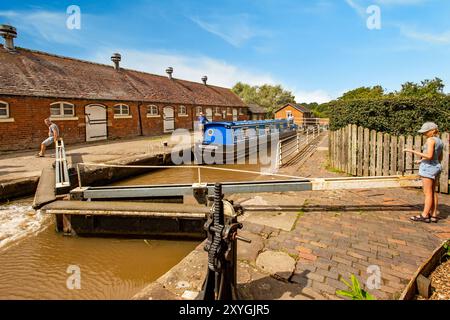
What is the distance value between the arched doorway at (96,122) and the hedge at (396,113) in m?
14.5

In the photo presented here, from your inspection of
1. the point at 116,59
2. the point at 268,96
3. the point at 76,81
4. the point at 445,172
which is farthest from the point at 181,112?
the point at 268,96

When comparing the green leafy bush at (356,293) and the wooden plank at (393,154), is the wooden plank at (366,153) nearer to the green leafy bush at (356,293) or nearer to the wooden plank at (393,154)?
the wooden plank at (393,154)

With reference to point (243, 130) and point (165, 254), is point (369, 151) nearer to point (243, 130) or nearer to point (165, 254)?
point (165, 254)

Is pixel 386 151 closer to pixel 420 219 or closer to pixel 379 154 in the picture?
pixel 379 154

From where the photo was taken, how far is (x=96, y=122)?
17.2m

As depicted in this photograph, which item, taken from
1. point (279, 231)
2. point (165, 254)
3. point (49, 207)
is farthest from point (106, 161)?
point (279, 231)

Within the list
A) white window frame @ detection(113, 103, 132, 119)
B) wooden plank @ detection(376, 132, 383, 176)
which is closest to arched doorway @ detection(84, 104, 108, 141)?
white window frame @ detection(113, 103, 132, 119)

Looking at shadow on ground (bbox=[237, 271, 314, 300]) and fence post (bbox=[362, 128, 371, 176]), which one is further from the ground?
fence post (bbox=[362, 128, 371, 176])

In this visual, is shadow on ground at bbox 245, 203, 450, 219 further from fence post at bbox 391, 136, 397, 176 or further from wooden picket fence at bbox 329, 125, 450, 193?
fence post at bbox 391, 136, 397, 176

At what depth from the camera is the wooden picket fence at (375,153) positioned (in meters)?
6.42

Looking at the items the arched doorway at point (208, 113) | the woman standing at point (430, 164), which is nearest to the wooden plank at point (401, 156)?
the woman standing at point (430, 164)

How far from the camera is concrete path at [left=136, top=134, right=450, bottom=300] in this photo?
2.85 metres

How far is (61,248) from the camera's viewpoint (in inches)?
198

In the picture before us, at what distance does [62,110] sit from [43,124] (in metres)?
1.42
